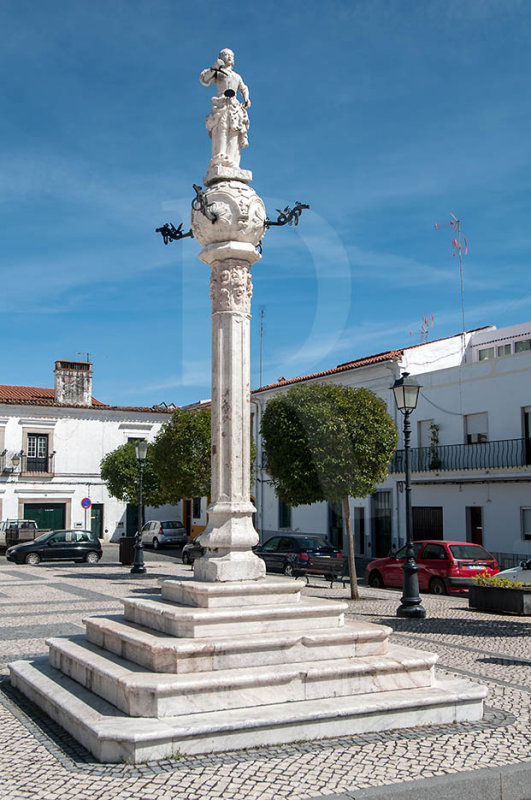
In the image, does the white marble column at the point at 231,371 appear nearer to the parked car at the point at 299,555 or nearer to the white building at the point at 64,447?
the parked car at the point at 299,555

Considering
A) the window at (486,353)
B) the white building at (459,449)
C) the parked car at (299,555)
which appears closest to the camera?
the parked car at (299,555)

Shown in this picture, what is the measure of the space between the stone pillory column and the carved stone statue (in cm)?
1

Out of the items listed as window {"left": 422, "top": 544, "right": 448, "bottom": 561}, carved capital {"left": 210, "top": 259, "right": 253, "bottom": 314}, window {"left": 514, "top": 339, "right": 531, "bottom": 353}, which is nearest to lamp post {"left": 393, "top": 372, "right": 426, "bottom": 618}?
window {"left": 422, "top": 544, "right": 448, "bottom": 561}

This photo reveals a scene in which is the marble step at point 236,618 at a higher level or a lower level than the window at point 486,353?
lower

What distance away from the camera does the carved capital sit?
25.3ft

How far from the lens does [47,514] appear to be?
3769 centimetres

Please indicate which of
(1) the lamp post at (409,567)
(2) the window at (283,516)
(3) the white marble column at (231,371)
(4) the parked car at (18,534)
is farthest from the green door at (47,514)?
(3) the white marble column at (231,371)

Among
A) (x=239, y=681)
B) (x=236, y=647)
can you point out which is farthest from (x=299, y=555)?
(x=239, y=681)

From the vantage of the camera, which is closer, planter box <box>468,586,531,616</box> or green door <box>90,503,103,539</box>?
planter box <box>468,586,531,616</box>

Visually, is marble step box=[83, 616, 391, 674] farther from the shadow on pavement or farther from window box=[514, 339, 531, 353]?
window box=[514, 339, 531, 353]

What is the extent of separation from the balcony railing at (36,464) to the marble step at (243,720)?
3182cm

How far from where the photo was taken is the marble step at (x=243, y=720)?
508 cm

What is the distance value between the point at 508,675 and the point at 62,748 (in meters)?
4.59

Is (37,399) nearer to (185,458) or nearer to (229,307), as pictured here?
(185,458)
